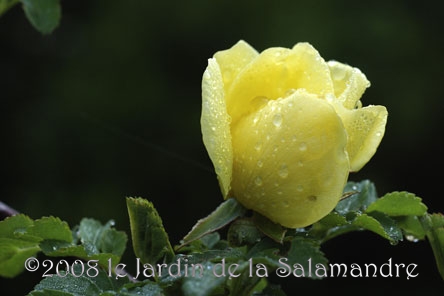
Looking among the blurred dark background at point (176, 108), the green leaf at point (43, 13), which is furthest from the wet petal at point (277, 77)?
the blurred dark background at point (176, 108)

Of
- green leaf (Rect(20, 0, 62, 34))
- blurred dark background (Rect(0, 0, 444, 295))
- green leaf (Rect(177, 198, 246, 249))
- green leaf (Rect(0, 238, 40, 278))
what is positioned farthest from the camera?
blurred dark background (Rect(0, 0, 444, 295))

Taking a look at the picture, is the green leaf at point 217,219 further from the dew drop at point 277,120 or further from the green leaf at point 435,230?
the green leaf at point 435,230

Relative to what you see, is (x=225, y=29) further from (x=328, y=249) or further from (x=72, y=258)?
Answer: (x=72, y=258)

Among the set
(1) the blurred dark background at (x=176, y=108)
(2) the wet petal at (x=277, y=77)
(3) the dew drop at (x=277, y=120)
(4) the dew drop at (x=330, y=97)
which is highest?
(2) the wet petal at (x=277, y=77)

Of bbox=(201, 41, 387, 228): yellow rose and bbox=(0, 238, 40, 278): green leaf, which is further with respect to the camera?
bbox=(0, 238, 40, 278): green leaf

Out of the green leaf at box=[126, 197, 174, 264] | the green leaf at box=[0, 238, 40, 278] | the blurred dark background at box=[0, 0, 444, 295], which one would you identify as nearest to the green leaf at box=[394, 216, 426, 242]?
the green leaf at box=[126, 197, 174, 264]

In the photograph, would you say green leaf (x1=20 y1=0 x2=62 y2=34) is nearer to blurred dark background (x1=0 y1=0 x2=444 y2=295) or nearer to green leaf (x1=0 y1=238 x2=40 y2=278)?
green leaf (x1=0 y1=238 x2=40 y2=278)

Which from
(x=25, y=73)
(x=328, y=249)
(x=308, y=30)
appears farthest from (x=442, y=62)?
(x=25, y=73)
